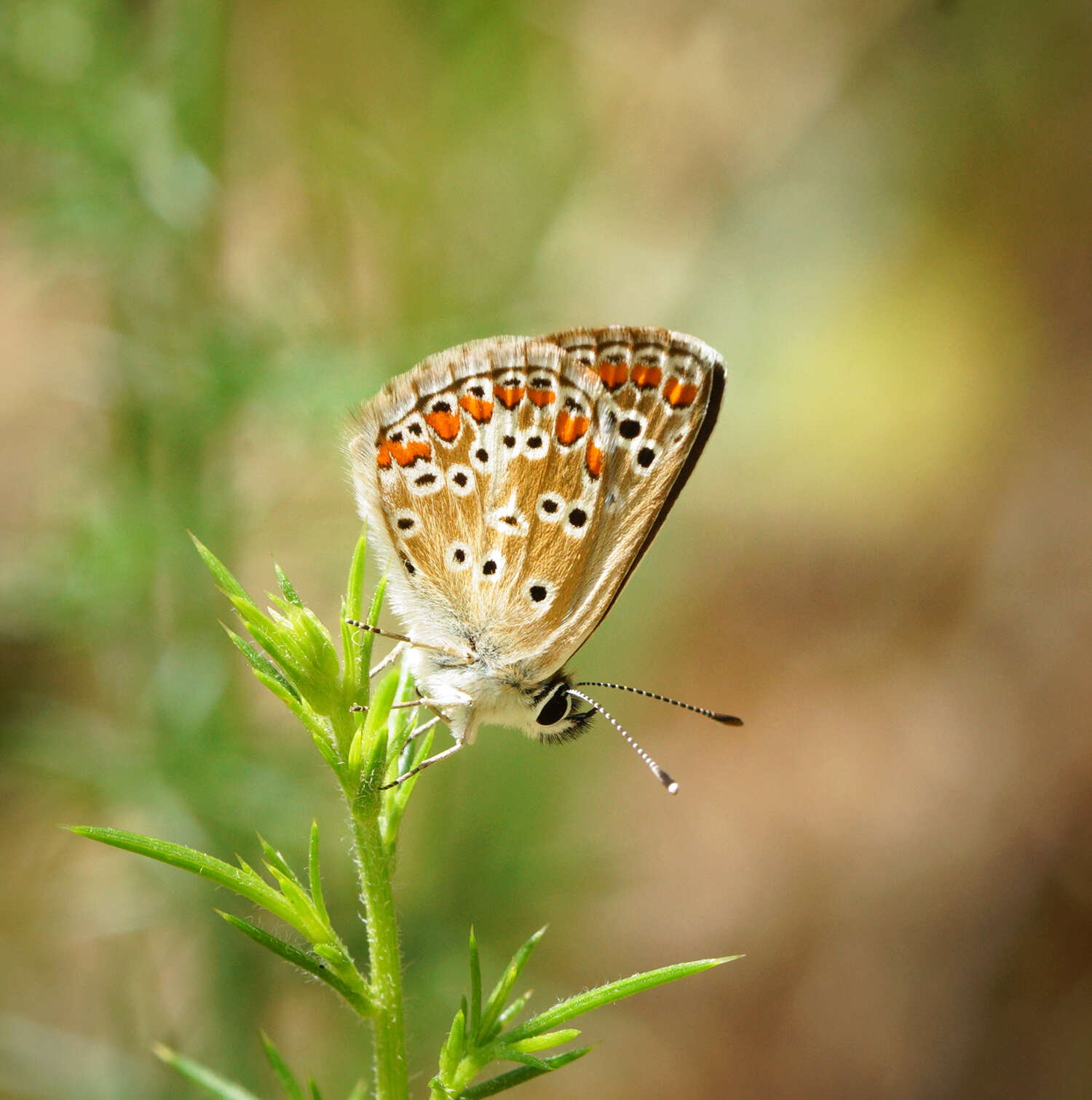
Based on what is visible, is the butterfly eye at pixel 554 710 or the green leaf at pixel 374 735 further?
the butterfly eye at pixel 554 710

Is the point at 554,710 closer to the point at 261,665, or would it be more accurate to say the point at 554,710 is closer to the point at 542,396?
the point at 542,396

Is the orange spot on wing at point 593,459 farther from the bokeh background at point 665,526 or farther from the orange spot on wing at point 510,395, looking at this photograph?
the bokeh background at point 665,526

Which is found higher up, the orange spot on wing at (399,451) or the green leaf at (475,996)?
the orange spot on wing at (399,451)

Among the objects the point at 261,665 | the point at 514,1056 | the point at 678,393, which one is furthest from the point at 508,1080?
the point at 678,393

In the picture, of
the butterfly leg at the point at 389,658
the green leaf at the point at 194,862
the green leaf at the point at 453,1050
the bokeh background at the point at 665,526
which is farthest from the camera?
the bokeh background at the point at 665,526

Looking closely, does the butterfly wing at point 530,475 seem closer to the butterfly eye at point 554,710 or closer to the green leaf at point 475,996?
the butterfly eye at point 554,710

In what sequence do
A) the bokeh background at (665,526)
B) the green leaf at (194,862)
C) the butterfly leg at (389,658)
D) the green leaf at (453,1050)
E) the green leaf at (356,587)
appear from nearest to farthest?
the green leaf at (194,862), the green leaf at (453,1050), the green leaf at (356,587), the butterfly leg at (389,658), the bokeh background at (665,526)

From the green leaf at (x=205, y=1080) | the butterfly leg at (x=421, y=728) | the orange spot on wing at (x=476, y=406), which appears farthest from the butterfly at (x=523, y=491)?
the green leaf at (x=205, y=1080)
